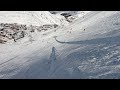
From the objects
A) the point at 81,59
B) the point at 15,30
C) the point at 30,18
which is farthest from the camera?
the point at 30,18

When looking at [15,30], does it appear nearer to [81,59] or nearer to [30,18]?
[30,18]

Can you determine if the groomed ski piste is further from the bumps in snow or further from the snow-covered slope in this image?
the snow-covered slope

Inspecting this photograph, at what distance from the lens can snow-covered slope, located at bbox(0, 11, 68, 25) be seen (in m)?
9.00

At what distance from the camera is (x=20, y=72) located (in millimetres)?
4016

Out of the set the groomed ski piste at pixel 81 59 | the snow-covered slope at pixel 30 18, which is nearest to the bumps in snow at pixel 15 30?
the snow-covered slope at pixel 30 18

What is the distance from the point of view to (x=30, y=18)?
950 cm

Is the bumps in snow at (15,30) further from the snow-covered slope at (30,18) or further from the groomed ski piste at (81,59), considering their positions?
the groomed ski piste at (81,59)

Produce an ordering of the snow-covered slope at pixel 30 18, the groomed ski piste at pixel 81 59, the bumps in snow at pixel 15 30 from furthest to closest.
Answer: the snow-covered slope at pixel 30 18 < the bumps in snow at pixel 15 30 < the groomed ski piste at pixel 81 59

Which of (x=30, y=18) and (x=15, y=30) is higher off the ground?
(x=30, y=18)

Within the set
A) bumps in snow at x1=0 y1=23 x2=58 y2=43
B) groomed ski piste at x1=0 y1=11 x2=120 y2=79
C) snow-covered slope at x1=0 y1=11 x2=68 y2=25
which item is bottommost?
groomed ski piste at x1=0 y1=11 x2=120 y2=79

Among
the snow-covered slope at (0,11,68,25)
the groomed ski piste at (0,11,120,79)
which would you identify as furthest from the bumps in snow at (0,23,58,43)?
the groomed ski piste at (0,11,120,79)

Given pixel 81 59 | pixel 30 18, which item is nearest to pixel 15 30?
pixel 30 18

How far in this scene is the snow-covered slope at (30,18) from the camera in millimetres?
9000
